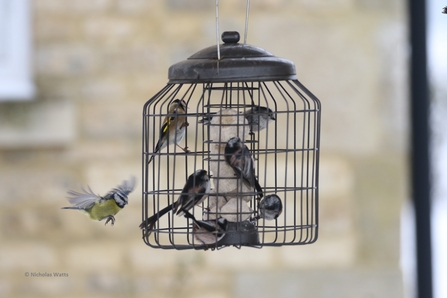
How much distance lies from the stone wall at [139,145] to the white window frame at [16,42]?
0.07 meters

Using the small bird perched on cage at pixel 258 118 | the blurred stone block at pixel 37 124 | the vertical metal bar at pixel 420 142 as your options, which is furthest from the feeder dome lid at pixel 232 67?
the blurred stone block at pixel 37 124

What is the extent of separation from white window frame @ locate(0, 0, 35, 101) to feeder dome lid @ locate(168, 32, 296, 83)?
228 centimetres

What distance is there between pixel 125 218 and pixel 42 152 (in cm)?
68

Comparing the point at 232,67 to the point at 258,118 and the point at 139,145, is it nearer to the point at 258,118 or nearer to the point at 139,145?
the point at 258,118

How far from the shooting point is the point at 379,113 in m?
4.85

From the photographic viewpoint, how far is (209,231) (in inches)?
112

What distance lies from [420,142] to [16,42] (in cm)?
262

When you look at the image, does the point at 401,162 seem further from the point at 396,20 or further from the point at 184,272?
the point at 184,272

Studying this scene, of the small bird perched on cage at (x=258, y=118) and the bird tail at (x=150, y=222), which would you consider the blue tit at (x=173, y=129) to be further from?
the bird tail at (x=150, y=222)

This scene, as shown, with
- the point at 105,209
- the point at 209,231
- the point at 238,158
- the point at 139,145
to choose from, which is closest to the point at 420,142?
the point at 238,158

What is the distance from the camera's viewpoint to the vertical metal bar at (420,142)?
3.84 m

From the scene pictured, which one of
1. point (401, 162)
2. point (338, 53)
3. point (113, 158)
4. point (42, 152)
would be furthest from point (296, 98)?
point (42, 152)

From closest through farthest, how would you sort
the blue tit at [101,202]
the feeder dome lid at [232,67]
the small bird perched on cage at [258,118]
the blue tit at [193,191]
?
the feeder dome lid at [232,67]
the blue tit at [193,191]
the small bird perched on cage at [258,118]
the blue tit at [101,202]

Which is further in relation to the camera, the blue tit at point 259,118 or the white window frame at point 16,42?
the white window frame at point 16,42
